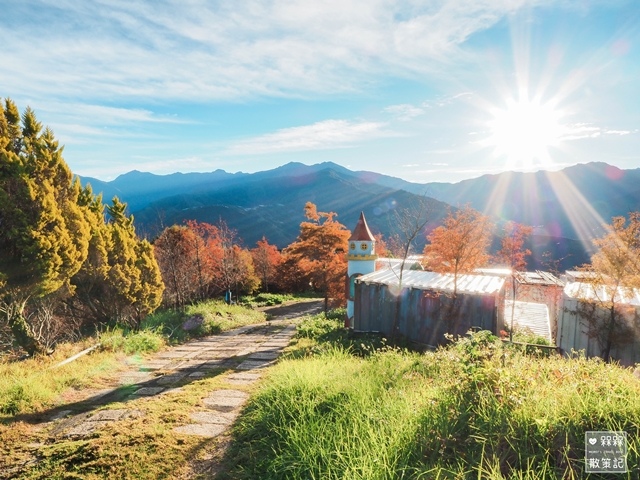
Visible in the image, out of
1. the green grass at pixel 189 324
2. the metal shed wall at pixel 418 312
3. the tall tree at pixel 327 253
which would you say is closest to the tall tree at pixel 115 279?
the green grass at pixel 189 324

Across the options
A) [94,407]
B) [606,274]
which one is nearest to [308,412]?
[94,407]

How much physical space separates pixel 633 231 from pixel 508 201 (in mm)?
160726

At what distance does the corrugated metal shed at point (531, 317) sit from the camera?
16.9 metres

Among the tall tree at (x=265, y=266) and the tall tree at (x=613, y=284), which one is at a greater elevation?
the tall tree at (x=613, y=284)

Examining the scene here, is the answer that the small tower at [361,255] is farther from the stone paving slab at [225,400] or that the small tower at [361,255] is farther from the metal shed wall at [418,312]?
the stone paving slab at [225,400]

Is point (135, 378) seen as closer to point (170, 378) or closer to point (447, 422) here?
point (170, 378)

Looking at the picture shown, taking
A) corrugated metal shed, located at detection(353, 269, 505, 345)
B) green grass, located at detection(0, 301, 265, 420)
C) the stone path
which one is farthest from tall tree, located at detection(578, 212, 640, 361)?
green grass, located at detection(0, 301, 265, 420)

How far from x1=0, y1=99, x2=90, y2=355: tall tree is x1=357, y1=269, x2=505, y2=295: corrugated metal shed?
9.39 m

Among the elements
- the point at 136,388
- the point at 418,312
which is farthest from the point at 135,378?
the point at 418,312

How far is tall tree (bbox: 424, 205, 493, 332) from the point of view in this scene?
11.9 meters

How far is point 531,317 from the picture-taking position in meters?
18.9

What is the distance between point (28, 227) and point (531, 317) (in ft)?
71.9

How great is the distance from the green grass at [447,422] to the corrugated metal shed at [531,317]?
13.9 m

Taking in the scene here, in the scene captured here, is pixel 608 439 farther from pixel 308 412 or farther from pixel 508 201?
pixel 508 201
